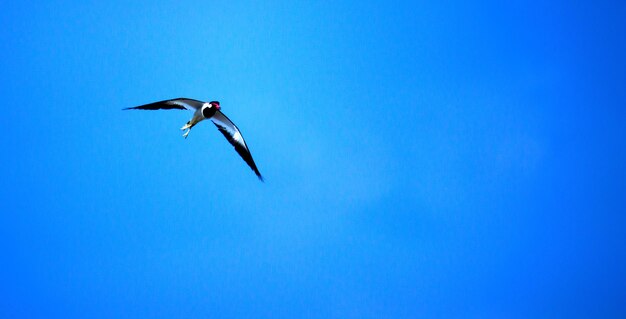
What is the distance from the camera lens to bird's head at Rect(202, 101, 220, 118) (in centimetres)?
1340

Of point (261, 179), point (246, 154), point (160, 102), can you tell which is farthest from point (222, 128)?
point (261, 179)

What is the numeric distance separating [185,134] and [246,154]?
2591 millimetres

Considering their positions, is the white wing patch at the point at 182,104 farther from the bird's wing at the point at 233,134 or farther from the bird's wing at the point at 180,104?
the bird's wing at the point at 233,134

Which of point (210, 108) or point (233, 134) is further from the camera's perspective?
point (233, 134)

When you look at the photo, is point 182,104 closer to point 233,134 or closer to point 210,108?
point 210,108

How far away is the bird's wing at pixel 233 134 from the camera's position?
575 inches

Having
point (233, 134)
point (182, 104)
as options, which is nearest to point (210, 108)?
point (182, 104)

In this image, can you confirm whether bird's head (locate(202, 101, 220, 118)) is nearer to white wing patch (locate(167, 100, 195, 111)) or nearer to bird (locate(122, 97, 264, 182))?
bird (locate(122, 97, 264, 182))

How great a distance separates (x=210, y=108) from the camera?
13.5 metres

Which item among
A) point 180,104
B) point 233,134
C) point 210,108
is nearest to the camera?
point 210,108

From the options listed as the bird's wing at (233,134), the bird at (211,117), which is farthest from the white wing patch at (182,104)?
the bird's wing at (233,134)

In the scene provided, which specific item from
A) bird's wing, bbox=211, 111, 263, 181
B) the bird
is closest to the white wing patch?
the bird

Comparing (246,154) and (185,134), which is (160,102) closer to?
(185,134)

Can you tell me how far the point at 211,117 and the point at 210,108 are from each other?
88cm
